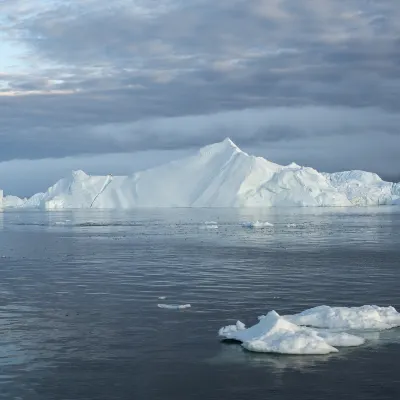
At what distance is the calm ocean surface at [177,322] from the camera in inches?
488

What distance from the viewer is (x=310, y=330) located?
1541 cm

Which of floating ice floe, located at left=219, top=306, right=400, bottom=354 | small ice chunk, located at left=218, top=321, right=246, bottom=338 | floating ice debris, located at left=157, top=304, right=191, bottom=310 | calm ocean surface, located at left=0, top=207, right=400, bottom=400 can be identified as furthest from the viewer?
floating ice debris, located at left=157, top=304, right=191, bottom=310

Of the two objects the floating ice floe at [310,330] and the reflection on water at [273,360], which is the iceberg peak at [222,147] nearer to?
the floating ice floe at [310,330]

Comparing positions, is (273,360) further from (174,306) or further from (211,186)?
(211,186)

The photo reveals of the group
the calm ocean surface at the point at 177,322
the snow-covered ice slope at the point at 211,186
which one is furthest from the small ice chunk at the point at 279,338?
the snow-covered ice slope at the point at 211,186

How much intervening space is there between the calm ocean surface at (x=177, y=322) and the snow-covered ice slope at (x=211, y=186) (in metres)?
98.0

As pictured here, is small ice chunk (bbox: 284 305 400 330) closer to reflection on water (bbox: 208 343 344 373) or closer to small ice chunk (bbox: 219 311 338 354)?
small ice chunk (bbox: 219 311 338 354)

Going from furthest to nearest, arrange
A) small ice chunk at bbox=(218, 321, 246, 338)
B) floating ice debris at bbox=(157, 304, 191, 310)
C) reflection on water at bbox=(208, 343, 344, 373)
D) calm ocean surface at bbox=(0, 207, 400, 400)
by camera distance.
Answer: floating ice debris at bbox=(157, 304, 191, 310) → small ice chunk at bbox=(218, 321, 246, 338) → reflection on water at bbox=(208, 343, 344, 373) → calm ocean surface at bbox=(0, 207, 400, 400)

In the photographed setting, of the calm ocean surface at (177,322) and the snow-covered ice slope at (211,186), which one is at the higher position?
the snow-covered ice slope at (211,186)

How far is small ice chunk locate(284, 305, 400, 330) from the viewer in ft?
54.9

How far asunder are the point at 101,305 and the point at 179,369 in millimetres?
7602

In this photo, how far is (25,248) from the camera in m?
42.8

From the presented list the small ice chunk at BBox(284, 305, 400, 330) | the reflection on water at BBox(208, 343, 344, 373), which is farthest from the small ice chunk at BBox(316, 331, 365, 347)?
the small ice chunk at BBox(284, 305, 400, 330)

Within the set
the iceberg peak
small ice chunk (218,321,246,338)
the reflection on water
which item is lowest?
the reflection on water
